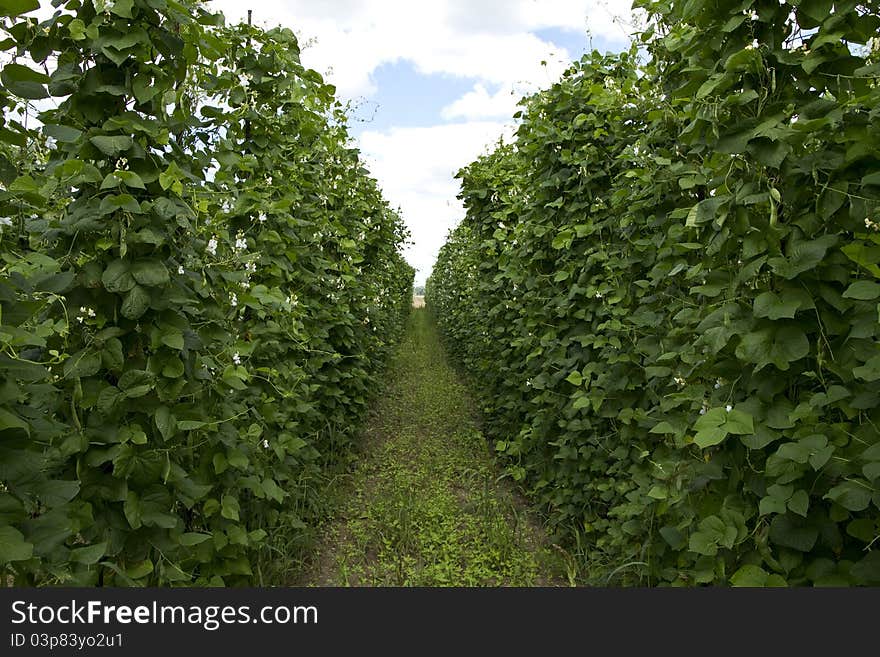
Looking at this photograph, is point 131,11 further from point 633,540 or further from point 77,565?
point 633,540

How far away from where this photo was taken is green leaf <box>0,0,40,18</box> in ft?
4.33

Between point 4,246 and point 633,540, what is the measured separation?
2.95 meters

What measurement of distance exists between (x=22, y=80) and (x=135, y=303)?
27.9 inches

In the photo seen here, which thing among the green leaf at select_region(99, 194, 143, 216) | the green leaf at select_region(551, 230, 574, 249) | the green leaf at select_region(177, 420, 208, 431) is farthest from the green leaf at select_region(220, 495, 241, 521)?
the green leaf at select_region(551, 230, 574, 249)

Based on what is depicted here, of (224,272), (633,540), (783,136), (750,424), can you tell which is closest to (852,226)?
(783,136)

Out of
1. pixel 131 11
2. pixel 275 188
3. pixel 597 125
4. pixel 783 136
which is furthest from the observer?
pixel 597 125

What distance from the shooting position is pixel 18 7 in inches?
52.3

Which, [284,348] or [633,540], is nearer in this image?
[633,540]

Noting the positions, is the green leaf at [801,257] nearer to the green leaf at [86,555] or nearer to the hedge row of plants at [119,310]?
the hedge row of plants at [119,310]

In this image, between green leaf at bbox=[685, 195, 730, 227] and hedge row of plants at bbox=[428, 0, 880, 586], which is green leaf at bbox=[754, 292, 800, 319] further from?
green leaf at bbox=[685, 195, 730, 227]

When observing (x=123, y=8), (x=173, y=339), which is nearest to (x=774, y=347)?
(x=173, y=339)

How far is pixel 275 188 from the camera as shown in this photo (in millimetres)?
3432

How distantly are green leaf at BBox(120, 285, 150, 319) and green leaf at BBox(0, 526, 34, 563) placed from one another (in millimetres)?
747

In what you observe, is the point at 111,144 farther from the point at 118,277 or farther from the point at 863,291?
the point at 863,291
